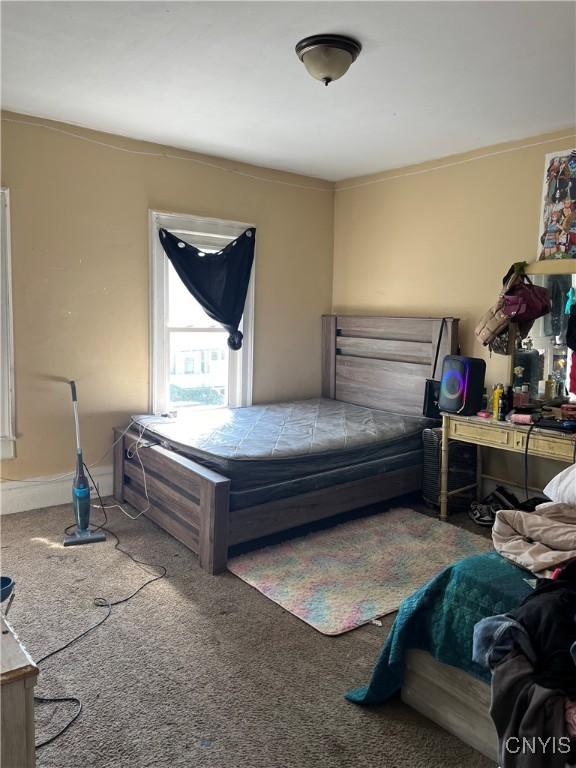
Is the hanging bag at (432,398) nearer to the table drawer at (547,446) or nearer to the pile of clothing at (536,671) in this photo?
the table drawer at (547,446)

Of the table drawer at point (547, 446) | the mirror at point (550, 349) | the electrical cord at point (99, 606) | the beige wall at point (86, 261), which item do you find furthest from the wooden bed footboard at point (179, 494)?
the mirror at point (550, 349)

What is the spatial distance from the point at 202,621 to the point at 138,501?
140 cm

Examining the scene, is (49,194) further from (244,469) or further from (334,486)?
(334,486)

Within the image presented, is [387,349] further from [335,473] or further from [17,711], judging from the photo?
[17,711]

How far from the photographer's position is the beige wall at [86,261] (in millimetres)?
3719

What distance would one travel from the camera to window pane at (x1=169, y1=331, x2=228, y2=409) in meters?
4.50

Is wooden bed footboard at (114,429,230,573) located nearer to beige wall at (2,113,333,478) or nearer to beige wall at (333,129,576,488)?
beige wall at (2,113,333,478)

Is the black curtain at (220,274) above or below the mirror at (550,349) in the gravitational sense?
above

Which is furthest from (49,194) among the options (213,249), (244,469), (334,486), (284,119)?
→ (334,486)

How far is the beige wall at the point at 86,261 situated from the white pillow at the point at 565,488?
9.72 ft

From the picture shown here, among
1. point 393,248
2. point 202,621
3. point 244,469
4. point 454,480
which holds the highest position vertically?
point 393,248

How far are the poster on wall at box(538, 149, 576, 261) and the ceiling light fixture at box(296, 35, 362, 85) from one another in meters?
1.74

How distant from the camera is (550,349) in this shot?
371cm

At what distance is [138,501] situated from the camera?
149 inches
